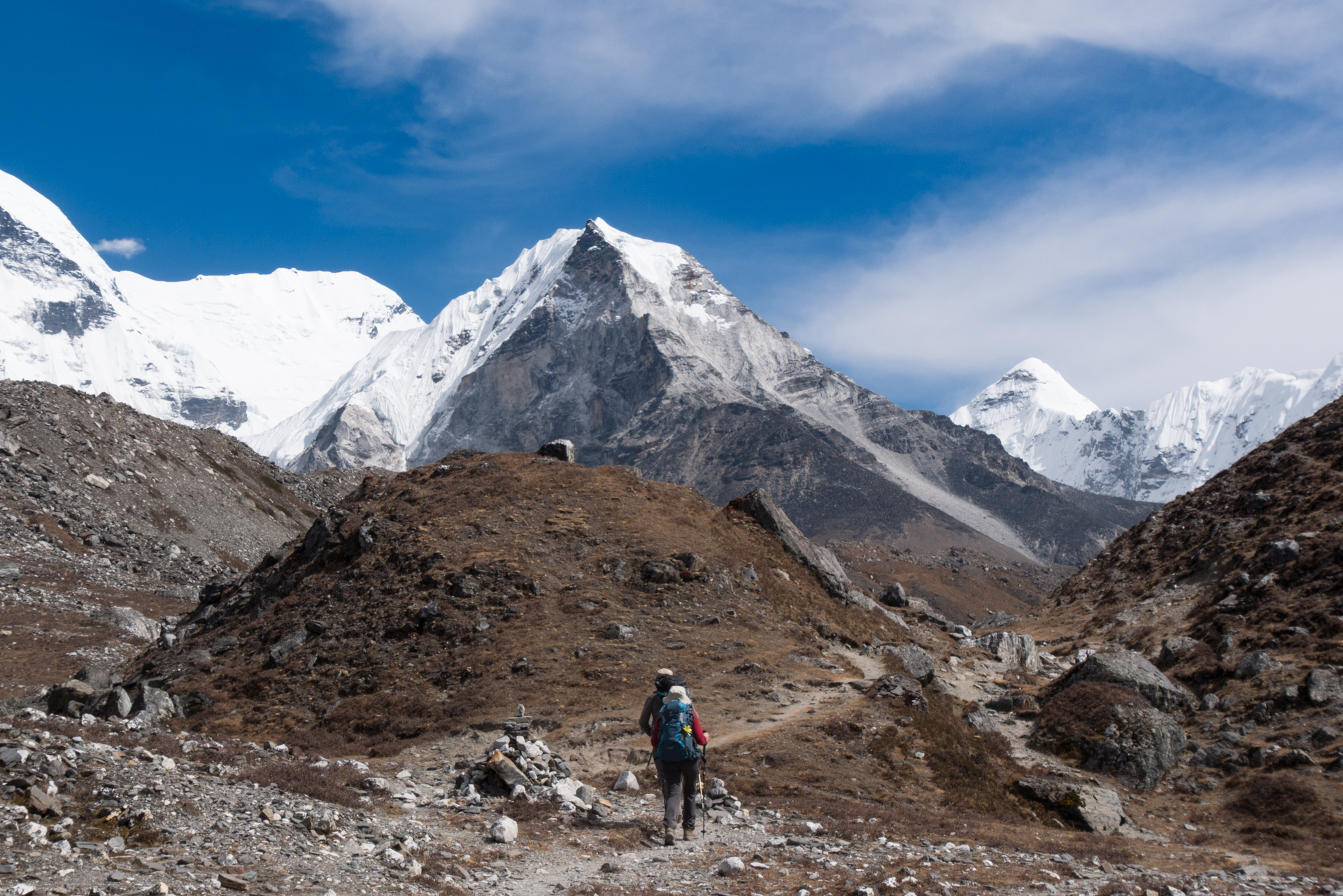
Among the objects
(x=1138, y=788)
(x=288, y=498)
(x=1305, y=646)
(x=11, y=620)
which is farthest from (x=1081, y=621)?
(x=288, y=498)

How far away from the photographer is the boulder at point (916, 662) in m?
28.6

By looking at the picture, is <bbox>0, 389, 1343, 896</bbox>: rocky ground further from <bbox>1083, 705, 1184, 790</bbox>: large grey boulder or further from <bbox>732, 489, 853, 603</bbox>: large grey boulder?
<bbox>732, 489, 853, 603</bbox>: large grey boulder

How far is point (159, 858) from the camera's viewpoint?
957 centimetres

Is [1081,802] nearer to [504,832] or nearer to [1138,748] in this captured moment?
[1138,748]

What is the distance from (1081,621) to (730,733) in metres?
38.0

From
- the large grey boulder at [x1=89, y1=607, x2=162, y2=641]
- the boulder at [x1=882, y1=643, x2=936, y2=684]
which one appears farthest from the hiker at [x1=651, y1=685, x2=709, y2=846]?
the large grey boulder at [x1=89, y1=607, x2=162, y2=641]

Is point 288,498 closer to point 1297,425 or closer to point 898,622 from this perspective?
point 898,622

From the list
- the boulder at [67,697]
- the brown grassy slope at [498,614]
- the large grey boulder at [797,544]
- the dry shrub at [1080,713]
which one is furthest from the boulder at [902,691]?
the boulder at [67,697]

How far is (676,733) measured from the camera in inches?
563

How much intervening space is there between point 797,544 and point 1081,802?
21.6 m

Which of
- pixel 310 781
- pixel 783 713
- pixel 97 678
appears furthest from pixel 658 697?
pixel 97 678

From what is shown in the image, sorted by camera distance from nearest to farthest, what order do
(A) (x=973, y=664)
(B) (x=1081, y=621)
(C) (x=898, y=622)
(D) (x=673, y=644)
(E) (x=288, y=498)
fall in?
1. (D) (x=673, y=644)
2. (A) (x=973, y=664)
3. (C) (x=898, y=622)
4. (B) (x=1081, y=621)
5. (E) (x=288, y=498)

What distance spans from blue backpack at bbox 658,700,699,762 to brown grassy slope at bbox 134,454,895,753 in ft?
23.7

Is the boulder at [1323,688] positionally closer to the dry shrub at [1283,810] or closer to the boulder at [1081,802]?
the dry shrub at [1283,810]
